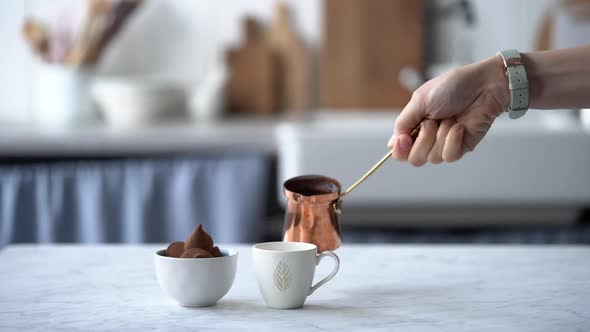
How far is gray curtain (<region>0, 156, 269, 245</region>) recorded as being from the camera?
7.04 feet

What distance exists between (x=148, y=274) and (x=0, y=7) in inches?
77.3

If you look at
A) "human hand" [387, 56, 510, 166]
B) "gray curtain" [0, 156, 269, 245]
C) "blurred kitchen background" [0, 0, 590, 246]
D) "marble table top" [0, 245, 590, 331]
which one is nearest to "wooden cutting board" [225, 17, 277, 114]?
"blurred kitchen background" [0, 0, 590, 246]

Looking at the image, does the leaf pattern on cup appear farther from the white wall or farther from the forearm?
the white wall

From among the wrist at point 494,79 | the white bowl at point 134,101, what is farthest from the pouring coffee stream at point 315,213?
the white bowl at point 134,101

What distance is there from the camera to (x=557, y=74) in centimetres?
116

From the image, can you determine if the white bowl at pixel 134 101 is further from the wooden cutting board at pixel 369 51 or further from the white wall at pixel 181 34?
the wooden cutting board at pixel 369 51

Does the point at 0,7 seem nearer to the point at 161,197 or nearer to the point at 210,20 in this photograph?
the point at 210,20

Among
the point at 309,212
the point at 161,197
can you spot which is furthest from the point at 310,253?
the point at 161,197

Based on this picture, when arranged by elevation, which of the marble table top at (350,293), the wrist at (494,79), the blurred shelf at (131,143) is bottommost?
the marble table top at (350,293)

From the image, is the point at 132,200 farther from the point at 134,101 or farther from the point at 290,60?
the point at 290,60

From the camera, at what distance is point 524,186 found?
201cm

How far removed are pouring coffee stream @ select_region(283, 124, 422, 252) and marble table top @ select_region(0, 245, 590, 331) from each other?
66 mm

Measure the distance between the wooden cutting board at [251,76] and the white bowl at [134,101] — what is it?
21 cm

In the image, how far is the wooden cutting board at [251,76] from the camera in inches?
106
